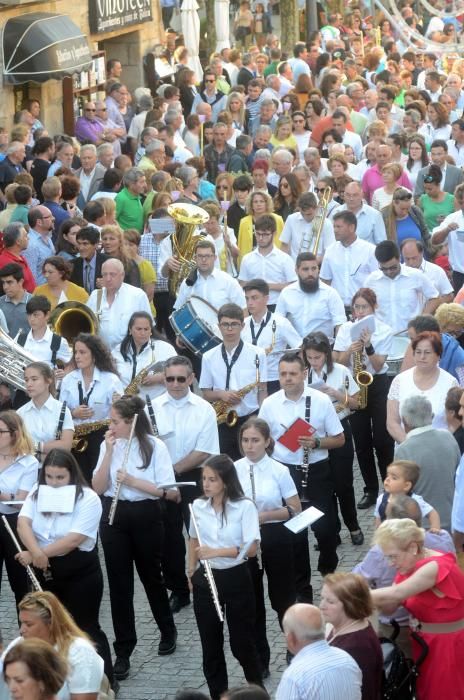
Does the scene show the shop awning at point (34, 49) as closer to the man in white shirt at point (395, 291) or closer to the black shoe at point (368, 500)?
the man in white shirt at point (395, 291)

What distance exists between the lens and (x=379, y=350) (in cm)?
1144

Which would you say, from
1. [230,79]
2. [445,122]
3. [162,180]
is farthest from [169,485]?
[230,79]

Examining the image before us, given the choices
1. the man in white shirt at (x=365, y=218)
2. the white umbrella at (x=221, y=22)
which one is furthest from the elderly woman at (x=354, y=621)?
the white umbrella at (x=221, y=22)

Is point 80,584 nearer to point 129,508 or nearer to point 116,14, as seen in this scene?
point 129,508

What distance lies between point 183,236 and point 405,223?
7.24ft

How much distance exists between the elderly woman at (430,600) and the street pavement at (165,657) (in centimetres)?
153

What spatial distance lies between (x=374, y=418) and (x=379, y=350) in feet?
1.63

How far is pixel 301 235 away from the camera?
14.4m

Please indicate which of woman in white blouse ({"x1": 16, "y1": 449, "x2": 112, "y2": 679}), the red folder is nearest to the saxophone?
the red folder

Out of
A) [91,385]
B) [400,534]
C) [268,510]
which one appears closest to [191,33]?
[91,385]

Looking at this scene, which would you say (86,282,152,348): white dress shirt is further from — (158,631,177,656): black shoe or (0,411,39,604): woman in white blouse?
(158,631,177,656): black shoe

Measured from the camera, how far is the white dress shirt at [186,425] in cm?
988

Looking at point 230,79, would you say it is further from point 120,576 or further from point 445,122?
point 120,576

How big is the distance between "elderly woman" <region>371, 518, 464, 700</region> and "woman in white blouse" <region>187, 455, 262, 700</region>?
1071 millimetres
